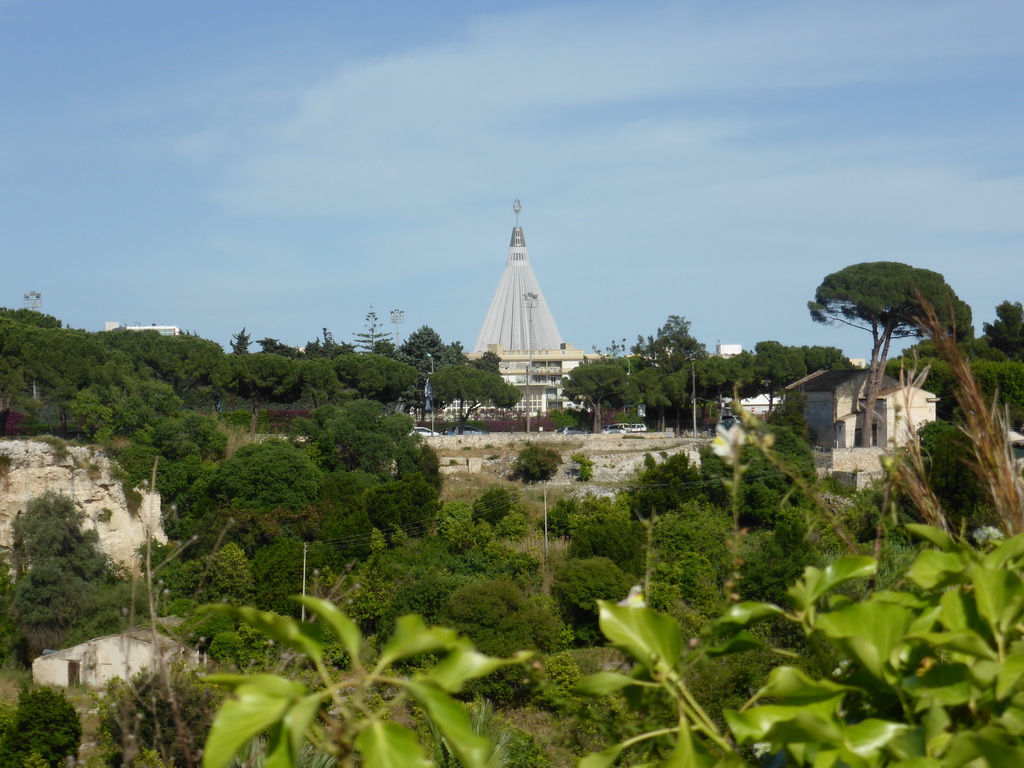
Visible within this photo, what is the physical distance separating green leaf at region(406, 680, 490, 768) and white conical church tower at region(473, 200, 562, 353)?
62.7 meters

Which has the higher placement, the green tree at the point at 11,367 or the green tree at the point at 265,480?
the green tree at the point at 11,367

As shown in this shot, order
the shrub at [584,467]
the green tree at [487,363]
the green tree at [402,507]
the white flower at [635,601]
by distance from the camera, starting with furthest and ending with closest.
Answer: the green tree at [487,363] < the shrub at [584,467] < the green tree at [402,507] < the white flower at [635,601]

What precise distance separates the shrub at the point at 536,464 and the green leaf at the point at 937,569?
2125 cm

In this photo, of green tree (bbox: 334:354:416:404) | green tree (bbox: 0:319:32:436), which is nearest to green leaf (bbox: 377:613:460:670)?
green tree (bbox: 0:319:32:436)

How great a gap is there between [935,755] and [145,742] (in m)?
9.58

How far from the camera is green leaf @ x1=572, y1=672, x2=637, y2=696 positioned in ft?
3.67

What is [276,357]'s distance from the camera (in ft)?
86.4

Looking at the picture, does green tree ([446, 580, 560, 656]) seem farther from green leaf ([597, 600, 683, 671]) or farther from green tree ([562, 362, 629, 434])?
green tree ([562, 362, 629, 434])

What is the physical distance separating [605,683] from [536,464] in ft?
70.2

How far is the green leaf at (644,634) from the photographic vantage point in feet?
3.67

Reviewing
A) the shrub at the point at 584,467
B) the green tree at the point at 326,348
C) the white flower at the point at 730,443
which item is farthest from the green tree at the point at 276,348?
the white flower at the point at 730,443

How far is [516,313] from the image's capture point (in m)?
64.6

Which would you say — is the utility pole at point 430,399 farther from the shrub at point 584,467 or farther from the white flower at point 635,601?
the white flower at point 635,601

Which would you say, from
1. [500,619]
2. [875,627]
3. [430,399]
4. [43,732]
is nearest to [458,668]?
[875,627]
